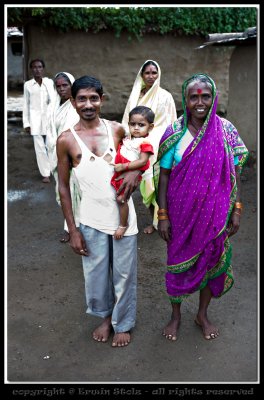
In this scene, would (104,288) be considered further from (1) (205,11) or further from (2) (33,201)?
(1) (205,11)

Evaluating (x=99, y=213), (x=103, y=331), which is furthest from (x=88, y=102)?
(x=103, y=331)

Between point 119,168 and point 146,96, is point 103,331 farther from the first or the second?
point 146,96

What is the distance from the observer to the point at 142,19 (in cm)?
802

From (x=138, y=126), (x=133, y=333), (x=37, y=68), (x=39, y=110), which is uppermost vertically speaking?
(x=37, y=68)

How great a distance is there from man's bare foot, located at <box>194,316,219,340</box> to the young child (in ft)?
3.17

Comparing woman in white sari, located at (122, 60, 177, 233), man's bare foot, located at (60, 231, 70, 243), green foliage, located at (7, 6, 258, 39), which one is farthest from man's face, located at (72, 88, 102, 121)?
green foliage, located at (7, 6, 258, 39)

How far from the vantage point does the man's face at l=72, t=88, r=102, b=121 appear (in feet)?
8.23

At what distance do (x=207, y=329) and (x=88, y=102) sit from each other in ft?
A: 5.94

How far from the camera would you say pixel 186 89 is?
263 centimetres

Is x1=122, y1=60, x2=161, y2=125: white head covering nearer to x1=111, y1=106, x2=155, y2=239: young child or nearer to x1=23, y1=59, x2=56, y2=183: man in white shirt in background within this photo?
x1=111, y1=106, x2=155, y2=239: young child

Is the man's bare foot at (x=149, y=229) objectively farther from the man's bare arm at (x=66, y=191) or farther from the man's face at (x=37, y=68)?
the man's face at (x=37, y=68)

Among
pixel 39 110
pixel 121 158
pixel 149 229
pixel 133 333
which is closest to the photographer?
pixel 121 158
